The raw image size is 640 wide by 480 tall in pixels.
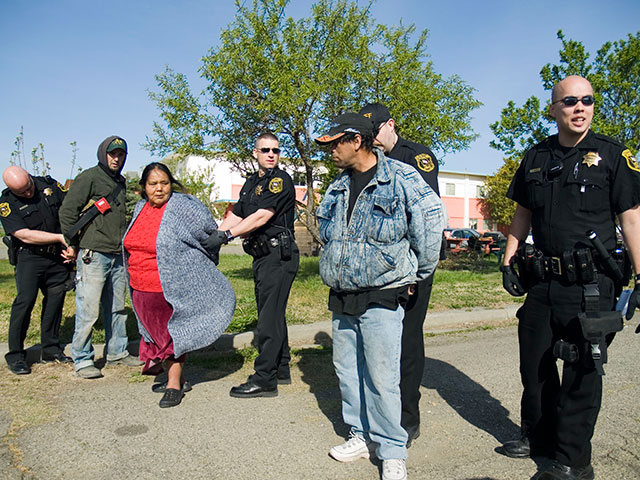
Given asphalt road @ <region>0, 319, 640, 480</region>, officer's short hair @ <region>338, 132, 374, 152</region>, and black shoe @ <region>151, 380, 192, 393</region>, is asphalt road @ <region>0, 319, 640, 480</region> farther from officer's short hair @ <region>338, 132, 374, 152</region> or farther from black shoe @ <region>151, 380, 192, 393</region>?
officer's short hair @ <region>338, 132, 374, 152</region>

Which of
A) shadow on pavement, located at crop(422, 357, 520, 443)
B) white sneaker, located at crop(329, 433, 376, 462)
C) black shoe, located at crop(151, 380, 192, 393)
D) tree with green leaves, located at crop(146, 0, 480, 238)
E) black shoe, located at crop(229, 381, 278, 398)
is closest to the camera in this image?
white sneaker, located at crop(329, 433, 376, 462)

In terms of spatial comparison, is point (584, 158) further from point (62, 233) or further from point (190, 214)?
point (62, 233)

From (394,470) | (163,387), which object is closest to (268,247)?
(163,387)

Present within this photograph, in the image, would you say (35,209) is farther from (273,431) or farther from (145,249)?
(273,431)

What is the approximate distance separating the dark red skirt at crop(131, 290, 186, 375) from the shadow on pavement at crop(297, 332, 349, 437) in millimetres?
1212

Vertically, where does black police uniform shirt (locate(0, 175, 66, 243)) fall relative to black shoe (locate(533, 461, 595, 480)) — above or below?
above

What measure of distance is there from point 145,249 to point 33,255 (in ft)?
5.85

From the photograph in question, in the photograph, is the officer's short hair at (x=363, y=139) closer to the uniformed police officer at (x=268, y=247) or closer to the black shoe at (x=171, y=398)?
the uniformed police officer at (x=268, y=247)

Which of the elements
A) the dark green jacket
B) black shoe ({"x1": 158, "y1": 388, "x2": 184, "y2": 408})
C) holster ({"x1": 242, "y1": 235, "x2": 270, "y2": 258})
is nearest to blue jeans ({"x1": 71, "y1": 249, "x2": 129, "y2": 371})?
the dark green jacket

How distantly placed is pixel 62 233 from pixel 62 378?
1.36 m

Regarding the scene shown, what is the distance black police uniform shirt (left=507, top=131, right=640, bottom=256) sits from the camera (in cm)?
282

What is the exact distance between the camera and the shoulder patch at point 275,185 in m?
4.38

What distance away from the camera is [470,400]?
4281 mm

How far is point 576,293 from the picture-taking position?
2.90 meters
